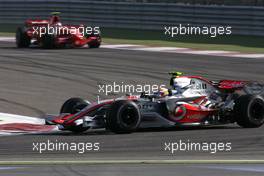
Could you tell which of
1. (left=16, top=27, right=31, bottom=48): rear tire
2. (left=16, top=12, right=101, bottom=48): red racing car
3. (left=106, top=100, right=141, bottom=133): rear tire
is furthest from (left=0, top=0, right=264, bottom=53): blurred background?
(left=106, top=100, right=141, bottom=133): rear tire

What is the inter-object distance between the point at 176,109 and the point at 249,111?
1.13 meters

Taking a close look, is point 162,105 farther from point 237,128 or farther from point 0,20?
point 0,20

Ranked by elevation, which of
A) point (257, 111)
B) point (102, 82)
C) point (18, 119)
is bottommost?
point (102, 82)

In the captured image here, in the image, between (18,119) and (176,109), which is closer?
(176,109)

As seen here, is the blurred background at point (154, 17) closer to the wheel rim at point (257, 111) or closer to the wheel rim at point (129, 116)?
the wheel rim at point (257, 111)

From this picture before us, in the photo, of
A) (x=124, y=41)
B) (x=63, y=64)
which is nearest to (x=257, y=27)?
(x=124, y=41)

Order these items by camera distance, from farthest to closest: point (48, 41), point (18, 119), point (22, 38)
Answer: point (22, 38)
point (48, 41)
point (18, 119)

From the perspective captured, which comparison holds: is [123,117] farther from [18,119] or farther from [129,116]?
[18,119]

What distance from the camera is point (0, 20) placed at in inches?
1668

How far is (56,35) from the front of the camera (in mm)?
29828

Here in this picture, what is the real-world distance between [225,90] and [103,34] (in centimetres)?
2223

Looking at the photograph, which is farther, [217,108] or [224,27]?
[224,27]

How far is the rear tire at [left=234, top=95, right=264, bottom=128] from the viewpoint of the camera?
1369 centimetres

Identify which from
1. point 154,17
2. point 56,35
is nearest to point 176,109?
point 56,35
